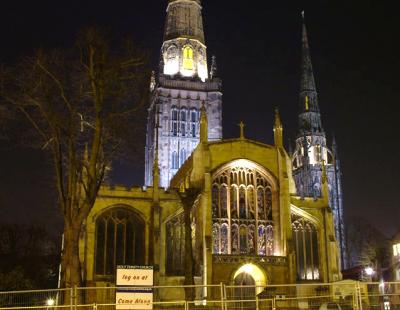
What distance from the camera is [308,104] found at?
Result: 96312 millimetres

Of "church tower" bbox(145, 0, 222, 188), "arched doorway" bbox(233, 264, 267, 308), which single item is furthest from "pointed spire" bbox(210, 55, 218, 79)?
"arched doorway" bbox(233, 264, 267, 308)

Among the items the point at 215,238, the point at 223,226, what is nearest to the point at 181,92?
the point at 223,226

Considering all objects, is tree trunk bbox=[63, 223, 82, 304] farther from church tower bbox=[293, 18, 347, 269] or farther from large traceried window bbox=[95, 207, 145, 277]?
church tower bbox=[293, 18, 347, 269]

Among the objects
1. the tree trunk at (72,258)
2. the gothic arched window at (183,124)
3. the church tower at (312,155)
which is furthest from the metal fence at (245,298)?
the church tower at (312,155)

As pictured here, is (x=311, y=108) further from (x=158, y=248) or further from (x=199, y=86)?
(x=158, y=248)

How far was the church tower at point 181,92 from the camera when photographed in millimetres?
62656

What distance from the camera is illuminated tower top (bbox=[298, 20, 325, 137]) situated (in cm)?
9444

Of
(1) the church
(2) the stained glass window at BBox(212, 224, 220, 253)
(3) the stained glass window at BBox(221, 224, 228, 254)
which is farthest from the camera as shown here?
(3) the stained glass window at BBox(221, 224, 228, 254)

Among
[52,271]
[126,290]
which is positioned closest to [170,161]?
[52,271]

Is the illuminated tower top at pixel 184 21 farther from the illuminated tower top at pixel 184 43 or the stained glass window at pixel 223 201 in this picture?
the stained glass window at pixel 223 201

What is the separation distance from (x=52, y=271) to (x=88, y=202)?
38.3m

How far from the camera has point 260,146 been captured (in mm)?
38500

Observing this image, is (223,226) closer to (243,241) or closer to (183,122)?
(243,241)

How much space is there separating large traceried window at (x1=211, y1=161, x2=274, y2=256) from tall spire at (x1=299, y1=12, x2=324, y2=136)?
188ft
